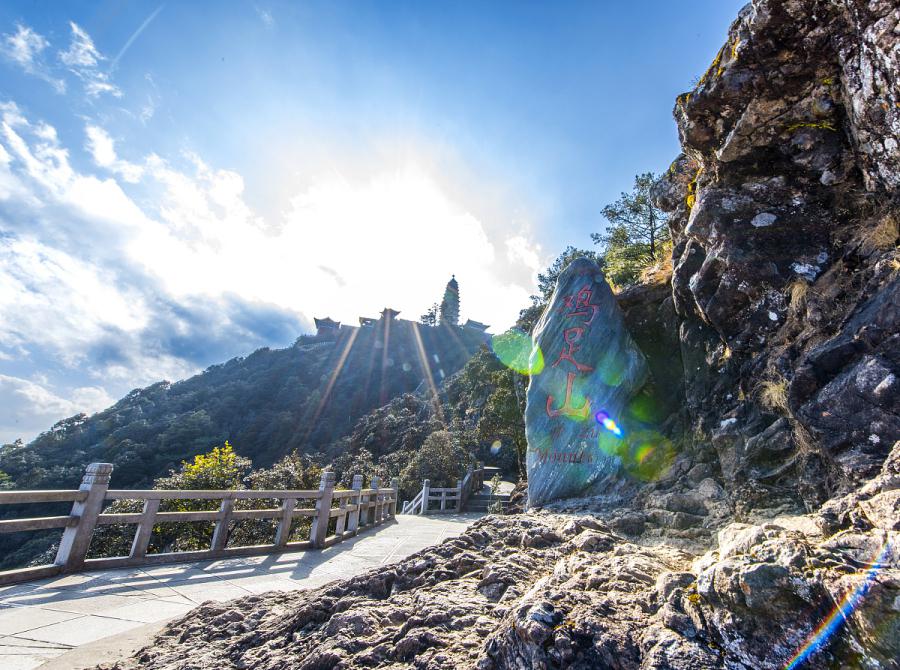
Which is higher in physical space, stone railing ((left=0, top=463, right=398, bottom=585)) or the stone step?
the stone step

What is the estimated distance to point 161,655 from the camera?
2.64 meters

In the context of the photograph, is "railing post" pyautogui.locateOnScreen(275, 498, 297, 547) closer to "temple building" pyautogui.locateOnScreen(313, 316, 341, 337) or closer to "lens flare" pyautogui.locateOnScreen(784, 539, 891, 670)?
"lens flare" pyautogui.locateOnScreen(784, 539, 891, 670)

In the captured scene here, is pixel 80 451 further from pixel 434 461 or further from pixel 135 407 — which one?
pixel 434 461

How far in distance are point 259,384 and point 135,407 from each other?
17994 mm

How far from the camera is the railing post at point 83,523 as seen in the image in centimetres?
493

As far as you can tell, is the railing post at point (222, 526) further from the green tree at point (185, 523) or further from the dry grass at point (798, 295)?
the dry grass at point (798, 295)

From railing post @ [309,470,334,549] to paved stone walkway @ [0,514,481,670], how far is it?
371 mm

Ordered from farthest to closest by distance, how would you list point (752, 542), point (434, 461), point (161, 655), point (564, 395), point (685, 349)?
point (434, 461) → point (564, 395) → point (685, 349) → point (161, 655) → point (752, 542)

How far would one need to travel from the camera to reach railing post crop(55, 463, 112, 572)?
493cm

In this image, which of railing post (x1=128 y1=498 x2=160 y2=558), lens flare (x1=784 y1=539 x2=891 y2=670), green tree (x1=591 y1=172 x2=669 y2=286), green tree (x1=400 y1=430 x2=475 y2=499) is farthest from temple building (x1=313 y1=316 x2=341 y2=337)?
lens flare (x1=784 y1=539 x2=891 y2=670)

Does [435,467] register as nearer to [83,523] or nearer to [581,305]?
[581,305]

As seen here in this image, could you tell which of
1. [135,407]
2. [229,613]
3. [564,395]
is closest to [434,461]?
[564,395]

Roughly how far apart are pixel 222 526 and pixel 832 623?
7301mm

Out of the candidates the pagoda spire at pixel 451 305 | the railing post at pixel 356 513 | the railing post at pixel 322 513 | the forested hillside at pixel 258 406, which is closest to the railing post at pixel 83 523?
the railing post at pixel 322 513
